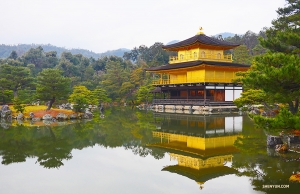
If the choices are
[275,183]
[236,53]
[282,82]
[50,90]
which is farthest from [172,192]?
[236,53]

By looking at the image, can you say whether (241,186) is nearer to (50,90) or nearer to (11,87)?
(50,90)

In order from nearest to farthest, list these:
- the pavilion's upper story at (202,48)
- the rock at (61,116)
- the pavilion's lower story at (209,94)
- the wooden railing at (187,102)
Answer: the rock at (61,116), the wooden railing at (187,102), the pavilion's lower story at (209,94), the pavilion's upper story at (202,48)

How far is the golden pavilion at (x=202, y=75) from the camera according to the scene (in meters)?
31.4

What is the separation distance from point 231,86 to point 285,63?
24.9m

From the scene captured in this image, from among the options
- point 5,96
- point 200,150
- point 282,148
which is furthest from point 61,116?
point 282,148

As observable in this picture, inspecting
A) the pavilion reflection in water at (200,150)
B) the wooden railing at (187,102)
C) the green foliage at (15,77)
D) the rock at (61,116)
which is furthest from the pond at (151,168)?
the green foliage at (15,77)

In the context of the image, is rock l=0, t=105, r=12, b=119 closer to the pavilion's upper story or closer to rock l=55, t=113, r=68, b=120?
rock l=55, t=113, r=68, b=120

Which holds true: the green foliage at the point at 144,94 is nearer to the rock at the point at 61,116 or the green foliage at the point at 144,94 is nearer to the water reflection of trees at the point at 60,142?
the rock at the point at 61,116

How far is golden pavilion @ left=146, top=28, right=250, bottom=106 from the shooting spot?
103 ft

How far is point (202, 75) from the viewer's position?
105 ft

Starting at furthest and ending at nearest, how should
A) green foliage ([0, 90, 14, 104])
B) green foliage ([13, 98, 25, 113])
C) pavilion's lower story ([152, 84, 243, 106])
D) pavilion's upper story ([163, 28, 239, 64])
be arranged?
1. pavilion's upper story ([163, 28, 239, 64])
2. pavilion's lower story ([152, 84, 243, 106])
3. green foliage ([0, 90, 14, 104])
4. green foliage ([13, 98, 25, 113])

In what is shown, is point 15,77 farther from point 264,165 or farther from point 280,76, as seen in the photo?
point 280,76

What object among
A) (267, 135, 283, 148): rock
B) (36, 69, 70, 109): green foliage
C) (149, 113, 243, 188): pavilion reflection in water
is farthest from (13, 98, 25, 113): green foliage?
(267, 135, 283, 148): rock

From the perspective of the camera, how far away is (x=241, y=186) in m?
7.47
